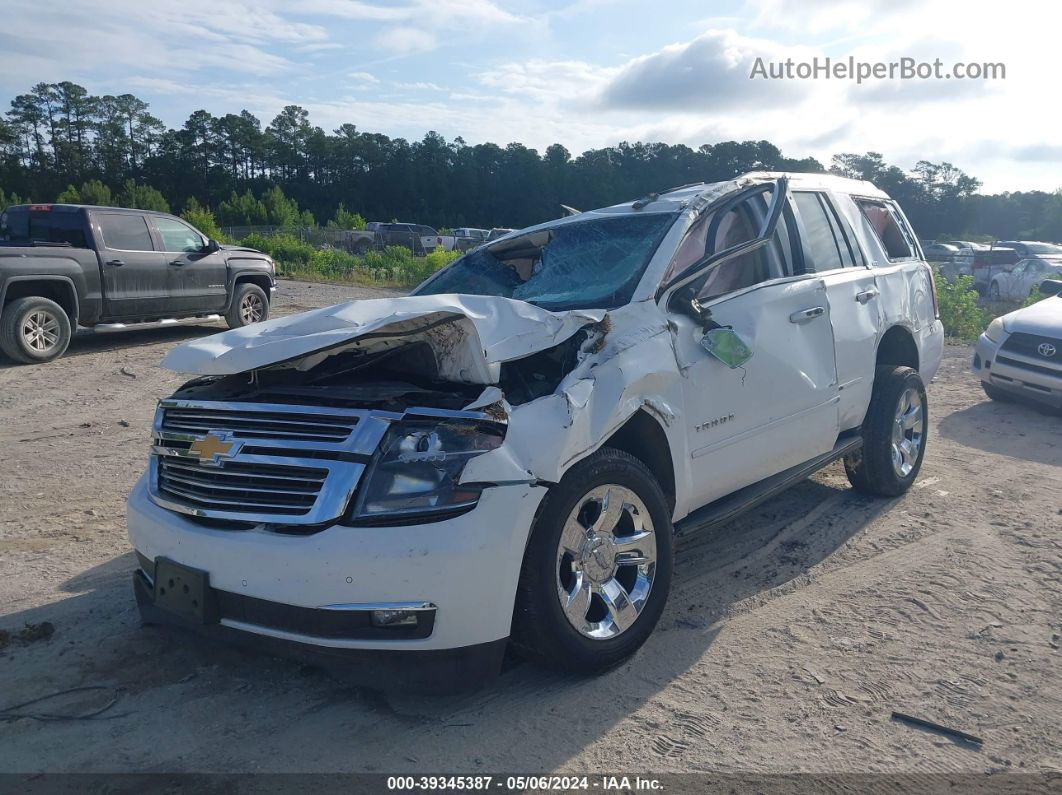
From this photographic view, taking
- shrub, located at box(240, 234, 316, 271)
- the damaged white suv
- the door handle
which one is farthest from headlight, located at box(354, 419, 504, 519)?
shrub, located at box(240, 234, 316, 271)

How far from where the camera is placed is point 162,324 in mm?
12109

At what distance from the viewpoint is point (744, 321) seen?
14.4ft

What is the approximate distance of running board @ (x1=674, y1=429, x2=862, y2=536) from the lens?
408 centimetres

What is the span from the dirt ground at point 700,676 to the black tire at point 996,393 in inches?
152

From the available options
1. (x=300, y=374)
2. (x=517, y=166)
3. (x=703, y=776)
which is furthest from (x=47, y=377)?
(x=517, y=166)

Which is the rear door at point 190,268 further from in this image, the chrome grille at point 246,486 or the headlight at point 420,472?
the headlight at point 420,472

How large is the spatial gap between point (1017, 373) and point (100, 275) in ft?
34.4

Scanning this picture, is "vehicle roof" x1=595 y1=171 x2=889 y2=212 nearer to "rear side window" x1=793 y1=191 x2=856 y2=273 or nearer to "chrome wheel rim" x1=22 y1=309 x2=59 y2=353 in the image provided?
"rear side window" x1=793 y1=191 x2=856 y2=273

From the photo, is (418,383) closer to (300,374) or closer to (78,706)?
(300,374)

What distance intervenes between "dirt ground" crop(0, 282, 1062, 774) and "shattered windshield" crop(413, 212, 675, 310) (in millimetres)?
1546

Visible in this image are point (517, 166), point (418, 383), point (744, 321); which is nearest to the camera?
point (418, 383)

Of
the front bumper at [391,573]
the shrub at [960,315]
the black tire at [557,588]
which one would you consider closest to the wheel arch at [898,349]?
the black tire at [557,588]

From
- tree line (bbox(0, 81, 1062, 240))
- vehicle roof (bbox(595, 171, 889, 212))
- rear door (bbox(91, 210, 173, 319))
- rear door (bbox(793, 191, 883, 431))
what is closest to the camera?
vehicle roof (bbox(595, 171, 889, 212))

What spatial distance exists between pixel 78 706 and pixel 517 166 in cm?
8218
